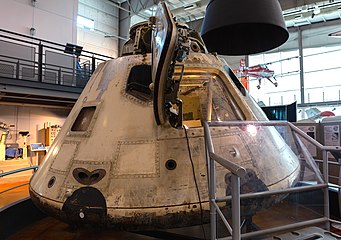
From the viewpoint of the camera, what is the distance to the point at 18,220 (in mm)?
3002

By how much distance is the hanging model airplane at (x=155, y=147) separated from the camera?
5.89ft

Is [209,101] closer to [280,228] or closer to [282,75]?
[280,228]

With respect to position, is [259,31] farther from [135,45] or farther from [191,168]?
[191,168]

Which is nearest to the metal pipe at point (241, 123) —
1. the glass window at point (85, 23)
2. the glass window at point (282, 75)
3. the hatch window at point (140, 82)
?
the hatch window at point (140, 82)

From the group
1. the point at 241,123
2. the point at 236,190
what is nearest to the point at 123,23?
the point at 241,123

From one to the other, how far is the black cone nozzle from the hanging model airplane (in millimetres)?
556

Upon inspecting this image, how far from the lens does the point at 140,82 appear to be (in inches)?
97.9

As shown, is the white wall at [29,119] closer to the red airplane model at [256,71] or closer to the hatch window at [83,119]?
the hatch window at [83,119]

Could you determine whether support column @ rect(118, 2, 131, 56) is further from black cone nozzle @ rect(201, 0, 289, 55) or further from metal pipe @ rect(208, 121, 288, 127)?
metal pipe @ rect(208, 121, 288, 127)

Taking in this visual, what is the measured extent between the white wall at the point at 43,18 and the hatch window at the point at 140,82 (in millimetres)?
6374

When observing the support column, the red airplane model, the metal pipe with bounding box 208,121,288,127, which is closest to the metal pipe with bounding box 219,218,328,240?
the metal pipe with bounding box 208,121,288,127

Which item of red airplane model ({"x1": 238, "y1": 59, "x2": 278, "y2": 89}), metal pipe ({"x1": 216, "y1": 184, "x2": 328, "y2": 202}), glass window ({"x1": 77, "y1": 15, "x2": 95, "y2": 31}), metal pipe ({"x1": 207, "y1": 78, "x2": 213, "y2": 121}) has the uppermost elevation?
glass window ({"x1": 77, "y1": 15, "x2": 95, "y2": 31})

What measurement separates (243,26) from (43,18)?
6.67 metres

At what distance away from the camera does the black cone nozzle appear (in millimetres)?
2777
